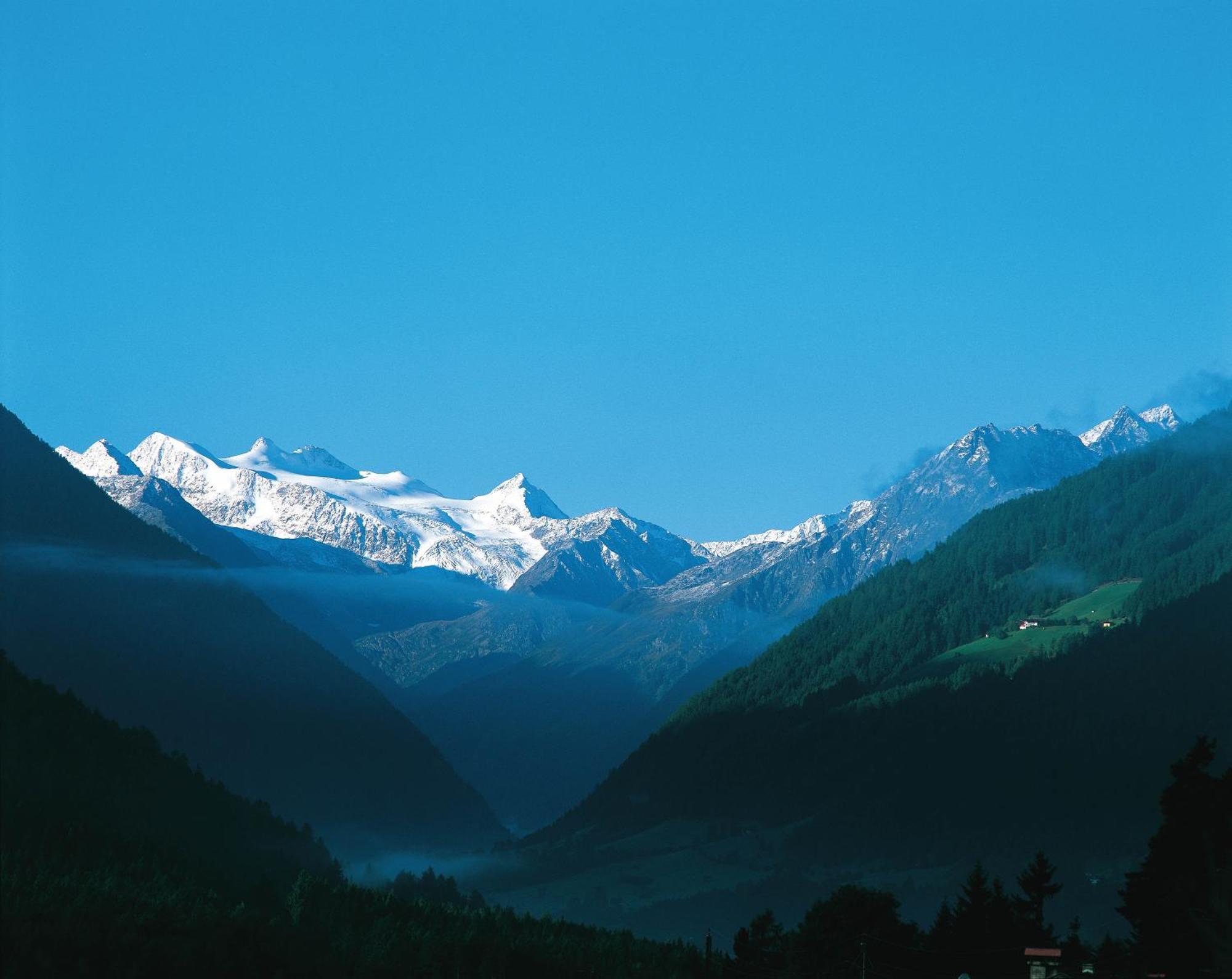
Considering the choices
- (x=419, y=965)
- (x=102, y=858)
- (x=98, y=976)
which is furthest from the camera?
(x=102, y=858)

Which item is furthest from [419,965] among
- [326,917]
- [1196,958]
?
[1196,958]

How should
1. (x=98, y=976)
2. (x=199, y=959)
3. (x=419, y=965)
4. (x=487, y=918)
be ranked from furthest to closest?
(x=487, y=918) < (x=419, y=965) < (x=199, y=959) < (x=98, y=976)

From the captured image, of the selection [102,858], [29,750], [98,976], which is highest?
[29,750]

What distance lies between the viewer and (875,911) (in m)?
193

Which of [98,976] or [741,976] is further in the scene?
[741,976]

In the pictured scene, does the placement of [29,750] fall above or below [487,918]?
above

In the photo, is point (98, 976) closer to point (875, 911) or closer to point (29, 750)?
point (29, 750)

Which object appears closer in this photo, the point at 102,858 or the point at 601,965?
the point at 102,858

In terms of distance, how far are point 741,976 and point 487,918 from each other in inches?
1243

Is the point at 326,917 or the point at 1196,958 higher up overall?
the point at 326,917

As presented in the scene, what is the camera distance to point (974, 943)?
16538cm

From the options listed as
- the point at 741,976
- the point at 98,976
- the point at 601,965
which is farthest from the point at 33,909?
the point at 741,976

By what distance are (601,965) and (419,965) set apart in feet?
96.5

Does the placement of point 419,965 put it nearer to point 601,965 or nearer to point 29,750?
point 601,965
